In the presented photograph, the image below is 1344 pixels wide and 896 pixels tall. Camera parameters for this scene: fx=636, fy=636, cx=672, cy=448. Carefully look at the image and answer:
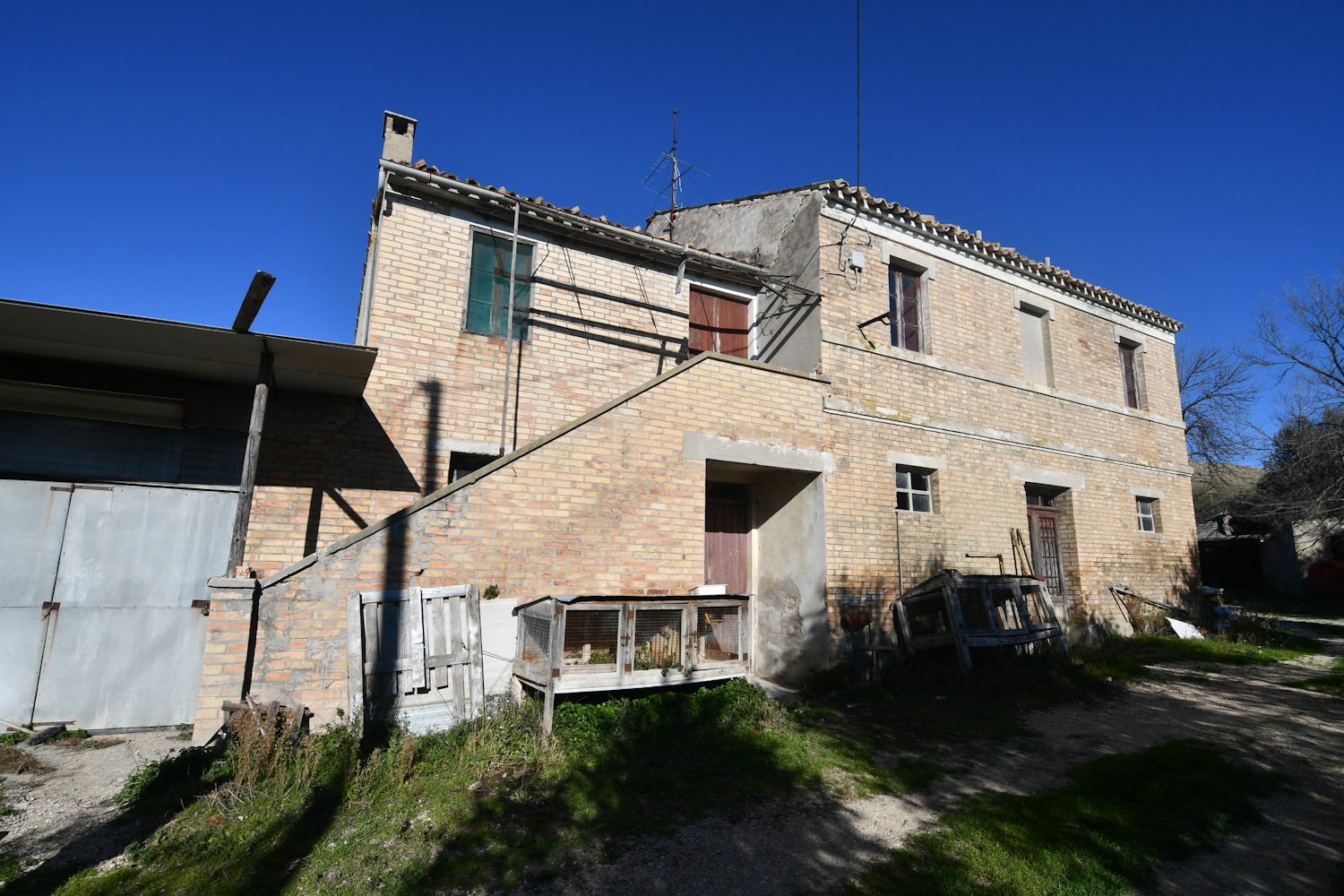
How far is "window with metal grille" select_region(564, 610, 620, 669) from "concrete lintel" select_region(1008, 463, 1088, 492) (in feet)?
25.7

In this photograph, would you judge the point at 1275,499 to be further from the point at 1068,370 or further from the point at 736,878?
the point at 736,878

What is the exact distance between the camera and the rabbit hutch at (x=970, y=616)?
8336mm

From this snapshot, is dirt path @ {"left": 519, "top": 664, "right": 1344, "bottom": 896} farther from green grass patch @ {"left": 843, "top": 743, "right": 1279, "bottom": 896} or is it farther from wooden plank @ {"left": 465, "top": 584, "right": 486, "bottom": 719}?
wooden plank @ {"left": 465, "top": 584, "right": 486, "bottom": 719}

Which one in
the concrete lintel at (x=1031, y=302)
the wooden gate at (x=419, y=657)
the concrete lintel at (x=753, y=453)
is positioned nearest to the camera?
the wooden gate at (x=419, y=657)

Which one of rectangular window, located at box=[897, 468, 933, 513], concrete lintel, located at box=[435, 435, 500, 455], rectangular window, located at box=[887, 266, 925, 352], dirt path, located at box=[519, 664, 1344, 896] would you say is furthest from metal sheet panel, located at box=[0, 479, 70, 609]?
rectangular window, located at box=[887, 266, 925, 352]

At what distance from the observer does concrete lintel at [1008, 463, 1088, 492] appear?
421 inches

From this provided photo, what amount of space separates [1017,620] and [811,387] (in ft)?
14.6

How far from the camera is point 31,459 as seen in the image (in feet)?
21.5

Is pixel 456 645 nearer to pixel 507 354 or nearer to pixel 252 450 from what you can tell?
pixel 252 450

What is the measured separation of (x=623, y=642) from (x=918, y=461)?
580cm

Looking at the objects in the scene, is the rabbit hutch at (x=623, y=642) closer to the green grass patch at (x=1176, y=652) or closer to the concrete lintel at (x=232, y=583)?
the concrete lintel at (x=232, y=583)

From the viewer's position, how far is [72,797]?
4633mm

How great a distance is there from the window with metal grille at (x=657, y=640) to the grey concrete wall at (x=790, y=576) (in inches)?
96.3

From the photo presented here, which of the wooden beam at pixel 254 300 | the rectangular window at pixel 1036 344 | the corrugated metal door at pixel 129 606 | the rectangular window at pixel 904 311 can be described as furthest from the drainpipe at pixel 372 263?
the rectangular window at pixel 1036 344
